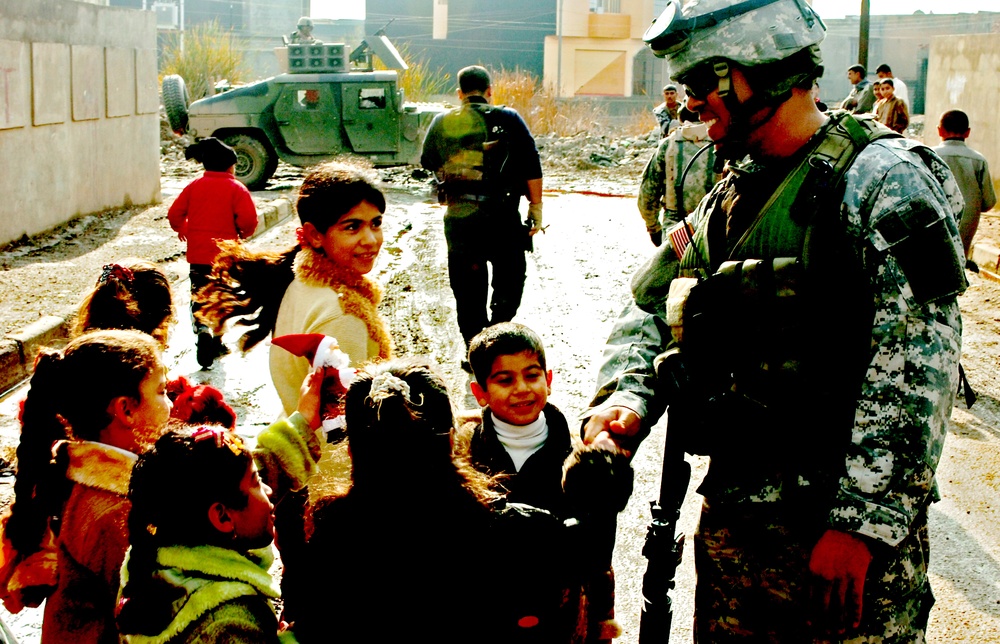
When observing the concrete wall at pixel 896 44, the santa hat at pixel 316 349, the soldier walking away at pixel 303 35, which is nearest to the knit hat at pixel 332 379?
the santa hat at pixel 316 349

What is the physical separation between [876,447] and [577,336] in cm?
556

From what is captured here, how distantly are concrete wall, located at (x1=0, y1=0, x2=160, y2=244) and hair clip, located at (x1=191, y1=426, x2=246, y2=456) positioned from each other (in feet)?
29.8

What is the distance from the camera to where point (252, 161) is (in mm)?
17234

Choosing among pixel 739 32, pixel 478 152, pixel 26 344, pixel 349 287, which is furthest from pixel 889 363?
pixel 26 344

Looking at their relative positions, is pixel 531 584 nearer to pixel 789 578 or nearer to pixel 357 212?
pixel 789 578

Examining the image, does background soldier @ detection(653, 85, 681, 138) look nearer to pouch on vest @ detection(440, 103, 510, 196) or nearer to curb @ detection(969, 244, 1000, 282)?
curb @ detection(969, 244, 1000, 282)

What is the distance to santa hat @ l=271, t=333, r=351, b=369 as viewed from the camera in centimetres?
249

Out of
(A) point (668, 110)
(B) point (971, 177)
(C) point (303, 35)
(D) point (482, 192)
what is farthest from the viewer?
(C) point (303, 35)

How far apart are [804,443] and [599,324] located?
18.9ft

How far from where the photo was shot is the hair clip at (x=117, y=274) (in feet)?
10.5

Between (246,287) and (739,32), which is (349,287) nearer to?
(246,287)

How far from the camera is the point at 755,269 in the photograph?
2.10 m

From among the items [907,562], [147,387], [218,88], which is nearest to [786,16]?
[907,562]

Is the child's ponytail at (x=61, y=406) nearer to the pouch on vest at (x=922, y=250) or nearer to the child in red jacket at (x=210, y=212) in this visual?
the pouch on vest at (x=922, y=250)
